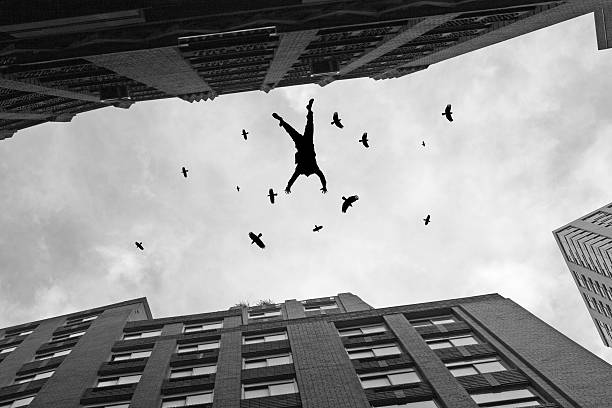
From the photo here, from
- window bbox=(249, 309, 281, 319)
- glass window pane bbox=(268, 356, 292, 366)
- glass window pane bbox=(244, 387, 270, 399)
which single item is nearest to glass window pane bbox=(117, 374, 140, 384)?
glass window pane bbox=(244, 387, 270, 399)

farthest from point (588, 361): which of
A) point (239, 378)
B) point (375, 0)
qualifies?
point (375, 0)

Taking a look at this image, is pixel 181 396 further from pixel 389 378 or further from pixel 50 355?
pixel 50 355

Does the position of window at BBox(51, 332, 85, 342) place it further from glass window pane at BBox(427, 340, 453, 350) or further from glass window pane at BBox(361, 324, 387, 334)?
glass window pane at BBox(427, 340, 453, 350)

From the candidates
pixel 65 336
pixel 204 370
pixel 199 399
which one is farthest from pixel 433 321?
pixel 65 336

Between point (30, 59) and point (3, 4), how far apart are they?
5521 millimetres

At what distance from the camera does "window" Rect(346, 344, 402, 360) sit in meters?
27.5

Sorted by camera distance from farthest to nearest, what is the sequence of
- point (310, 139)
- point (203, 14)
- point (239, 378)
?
point (239, 378)
point (203, 14)
point (310, 139)

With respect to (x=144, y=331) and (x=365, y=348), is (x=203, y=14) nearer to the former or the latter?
(x=365, y=348)

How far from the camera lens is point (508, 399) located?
22141mm

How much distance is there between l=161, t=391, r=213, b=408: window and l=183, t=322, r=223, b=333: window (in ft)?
36.4

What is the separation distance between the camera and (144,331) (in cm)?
3575

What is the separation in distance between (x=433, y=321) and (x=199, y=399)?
50.8 ft

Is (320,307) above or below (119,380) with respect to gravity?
Result: above

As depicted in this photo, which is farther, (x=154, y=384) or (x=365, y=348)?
(x=365, y=348)
